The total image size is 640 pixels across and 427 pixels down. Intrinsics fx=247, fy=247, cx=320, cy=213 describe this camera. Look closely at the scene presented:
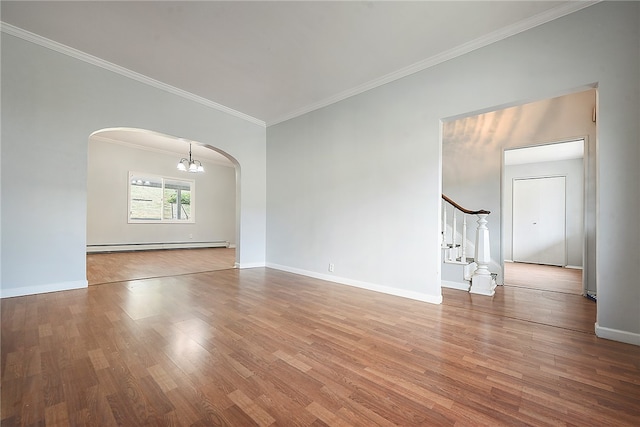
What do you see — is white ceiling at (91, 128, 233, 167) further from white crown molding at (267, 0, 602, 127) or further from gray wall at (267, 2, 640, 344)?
white crown molding at (267, 0, 602, 127)

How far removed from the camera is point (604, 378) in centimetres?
153

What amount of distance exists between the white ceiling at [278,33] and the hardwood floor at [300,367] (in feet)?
9.73

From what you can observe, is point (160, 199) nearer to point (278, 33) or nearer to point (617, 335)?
point (278, 33)

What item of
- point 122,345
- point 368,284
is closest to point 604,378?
point 368,284

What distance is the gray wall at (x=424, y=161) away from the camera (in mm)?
2039

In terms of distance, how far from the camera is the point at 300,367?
1.61 metres

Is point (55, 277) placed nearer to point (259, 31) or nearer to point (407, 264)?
point (259, 31)

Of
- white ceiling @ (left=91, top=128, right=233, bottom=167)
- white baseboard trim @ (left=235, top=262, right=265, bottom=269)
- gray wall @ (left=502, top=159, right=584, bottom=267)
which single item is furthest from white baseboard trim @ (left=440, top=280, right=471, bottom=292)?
white ceiling @ (left=91, top=128, right=233, bottom=167)

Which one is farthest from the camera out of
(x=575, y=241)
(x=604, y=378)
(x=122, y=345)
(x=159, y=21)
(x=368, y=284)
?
(x=575, y=241)

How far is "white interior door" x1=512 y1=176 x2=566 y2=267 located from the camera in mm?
6387

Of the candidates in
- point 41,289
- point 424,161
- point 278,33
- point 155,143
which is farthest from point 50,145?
point 424,161

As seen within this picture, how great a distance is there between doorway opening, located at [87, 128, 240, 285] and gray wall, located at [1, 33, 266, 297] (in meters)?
1.72

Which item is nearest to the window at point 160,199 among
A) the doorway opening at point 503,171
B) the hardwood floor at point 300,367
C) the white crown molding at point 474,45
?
the hardwood floor at point 300,367

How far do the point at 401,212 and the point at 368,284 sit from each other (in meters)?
1.14
